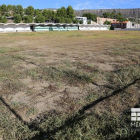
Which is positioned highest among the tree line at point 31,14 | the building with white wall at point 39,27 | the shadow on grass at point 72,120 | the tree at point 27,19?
the tree line at point 31,14

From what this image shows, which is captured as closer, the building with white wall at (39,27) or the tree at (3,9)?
the building with white wall at (39,27)

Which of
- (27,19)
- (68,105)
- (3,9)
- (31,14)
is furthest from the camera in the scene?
(31,14)

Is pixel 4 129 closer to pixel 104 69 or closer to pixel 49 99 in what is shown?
pixel 49 99

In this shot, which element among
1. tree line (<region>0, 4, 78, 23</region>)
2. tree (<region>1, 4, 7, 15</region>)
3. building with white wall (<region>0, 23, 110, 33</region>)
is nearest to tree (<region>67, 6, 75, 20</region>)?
tree line (<region>0, 4, 78, 23</region>)

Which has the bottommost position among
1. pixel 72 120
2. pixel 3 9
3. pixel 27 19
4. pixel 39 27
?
pixel 72 120

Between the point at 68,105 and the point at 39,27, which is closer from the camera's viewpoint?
the point at 68,105

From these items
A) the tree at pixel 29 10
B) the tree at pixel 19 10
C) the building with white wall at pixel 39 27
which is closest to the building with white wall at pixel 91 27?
the building with white wall at pixel 39 27

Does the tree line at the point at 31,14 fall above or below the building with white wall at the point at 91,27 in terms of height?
above

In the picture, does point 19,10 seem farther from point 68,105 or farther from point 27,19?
point 68,105

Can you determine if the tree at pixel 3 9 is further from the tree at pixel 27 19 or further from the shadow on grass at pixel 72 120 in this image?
the shadow on grass at pixel 72 120

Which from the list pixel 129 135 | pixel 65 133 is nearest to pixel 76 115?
pixel 65 133

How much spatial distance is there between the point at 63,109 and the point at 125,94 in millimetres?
1643

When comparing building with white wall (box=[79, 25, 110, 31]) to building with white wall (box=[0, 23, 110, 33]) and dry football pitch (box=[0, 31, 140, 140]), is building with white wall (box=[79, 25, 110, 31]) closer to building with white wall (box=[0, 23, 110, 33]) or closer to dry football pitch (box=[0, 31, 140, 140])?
building with white wall (box=[0, 23, 110, 33])

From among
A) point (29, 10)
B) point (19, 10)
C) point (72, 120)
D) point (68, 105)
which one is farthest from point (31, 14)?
point (72, 120)
